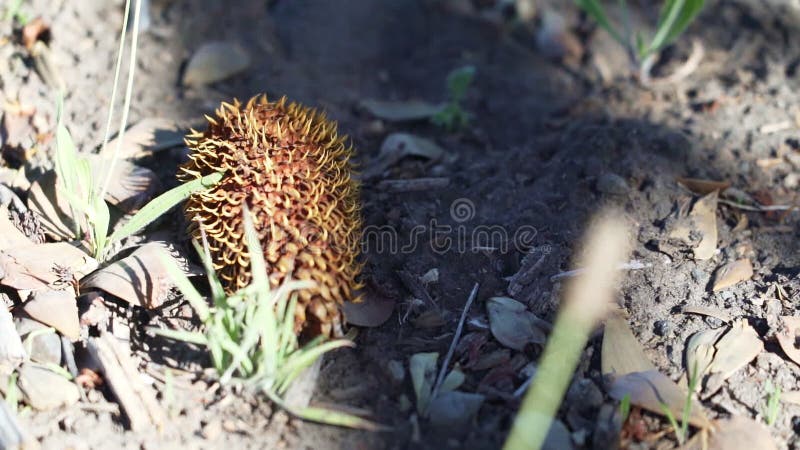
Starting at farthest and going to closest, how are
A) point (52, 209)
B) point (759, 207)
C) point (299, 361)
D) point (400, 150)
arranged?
point (400, 150) → point (759, 207) → point (52, 209) → point (299, 361)

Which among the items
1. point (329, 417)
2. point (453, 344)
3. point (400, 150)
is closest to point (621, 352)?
point (453, 344)

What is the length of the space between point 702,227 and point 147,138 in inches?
85.3

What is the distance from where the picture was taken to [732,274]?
103 inches

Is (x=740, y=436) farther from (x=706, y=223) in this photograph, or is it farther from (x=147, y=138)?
(x=147, y=138)

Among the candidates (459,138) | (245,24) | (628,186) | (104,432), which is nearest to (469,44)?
(459,138)

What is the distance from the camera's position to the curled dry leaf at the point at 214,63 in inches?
138

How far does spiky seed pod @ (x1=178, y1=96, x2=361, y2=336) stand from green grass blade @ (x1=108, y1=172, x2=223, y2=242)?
0.03 m

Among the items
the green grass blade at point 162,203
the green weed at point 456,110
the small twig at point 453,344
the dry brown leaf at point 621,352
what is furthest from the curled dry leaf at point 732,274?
the green grass blade at point 162,203

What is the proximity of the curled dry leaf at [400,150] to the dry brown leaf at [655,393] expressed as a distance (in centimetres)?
136

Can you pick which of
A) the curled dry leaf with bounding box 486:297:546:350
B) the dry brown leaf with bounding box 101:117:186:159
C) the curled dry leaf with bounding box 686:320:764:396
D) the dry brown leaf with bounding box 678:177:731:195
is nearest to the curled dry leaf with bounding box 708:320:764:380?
the curled dry leaf with bounding box 686:320:764:396

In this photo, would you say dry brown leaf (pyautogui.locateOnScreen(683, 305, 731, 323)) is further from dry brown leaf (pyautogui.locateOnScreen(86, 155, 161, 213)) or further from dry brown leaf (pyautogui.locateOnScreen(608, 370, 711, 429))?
dry brown leaf (pyautogui.locateOnScreen(86, 155, 161, 213))

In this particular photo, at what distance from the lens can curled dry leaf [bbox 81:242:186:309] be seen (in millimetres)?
2346

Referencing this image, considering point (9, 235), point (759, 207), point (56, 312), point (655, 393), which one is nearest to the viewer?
point (655, 393)

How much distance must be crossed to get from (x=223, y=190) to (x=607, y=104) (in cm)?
206
